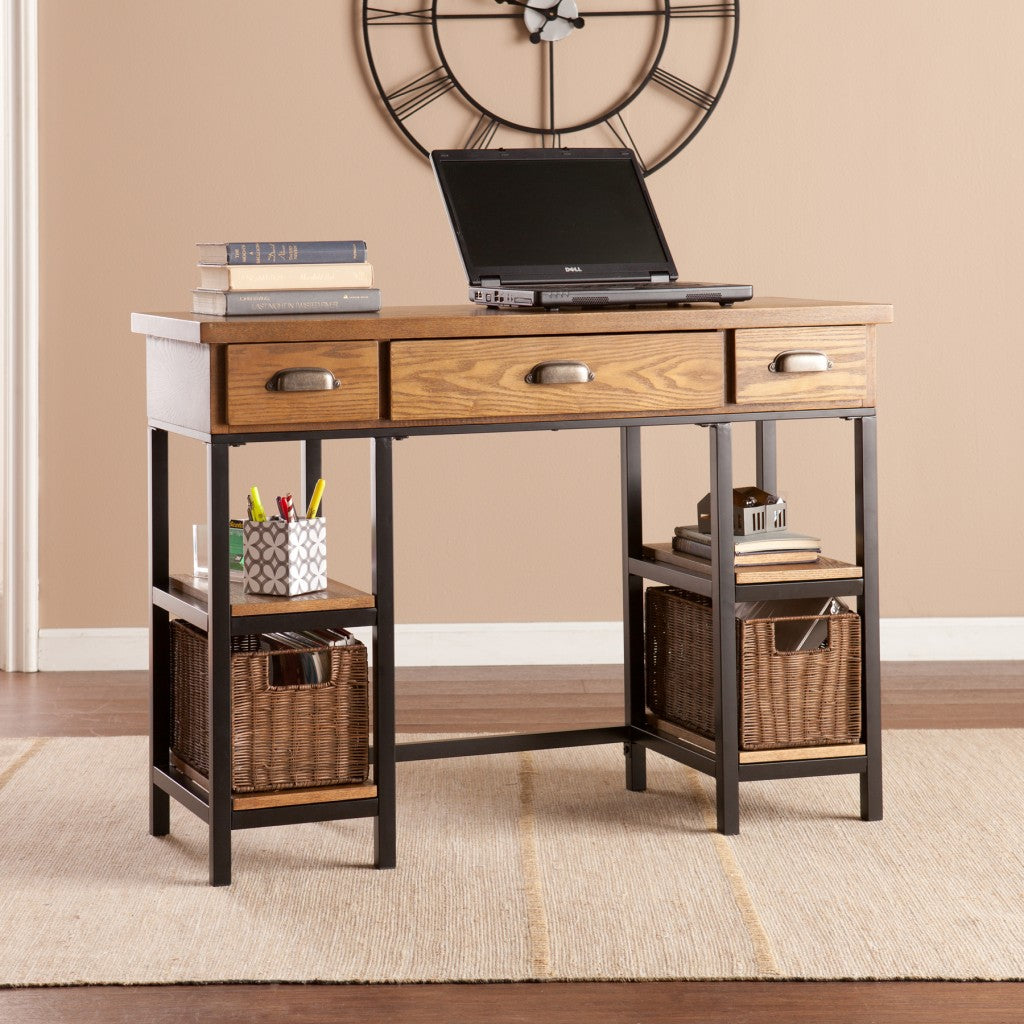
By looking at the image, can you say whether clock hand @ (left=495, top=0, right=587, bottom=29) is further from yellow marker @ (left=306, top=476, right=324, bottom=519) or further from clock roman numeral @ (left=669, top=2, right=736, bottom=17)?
yellow marker @ (left=306, top=476, right=324, bottom=519)

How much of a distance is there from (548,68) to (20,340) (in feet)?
4.61

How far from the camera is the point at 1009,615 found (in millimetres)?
3877

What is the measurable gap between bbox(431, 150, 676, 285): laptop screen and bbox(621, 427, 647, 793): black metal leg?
337mm

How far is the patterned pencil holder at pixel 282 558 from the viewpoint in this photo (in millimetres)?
2354

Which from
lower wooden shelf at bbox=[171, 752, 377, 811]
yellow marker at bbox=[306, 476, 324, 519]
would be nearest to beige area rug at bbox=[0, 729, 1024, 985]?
lower wooden shelf at bbox=[171, 752, 377, 811]

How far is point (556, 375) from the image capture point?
7.77 feet

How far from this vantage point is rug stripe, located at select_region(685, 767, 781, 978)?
6.59 feet

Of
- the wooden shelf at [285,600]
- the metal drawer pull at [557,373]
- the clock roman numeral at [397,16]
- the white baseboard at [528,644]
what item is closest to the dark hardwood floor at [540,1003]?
the wooden shelf at [285,600]

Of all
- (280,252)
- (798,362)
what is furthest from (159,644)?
(798,362)

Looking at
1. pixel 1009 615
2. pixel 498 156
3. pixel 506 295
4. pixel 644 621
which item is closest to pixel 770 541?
pixel 644 621

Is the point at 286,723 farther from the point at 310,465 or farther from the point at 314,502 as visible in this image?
the point at 310,465

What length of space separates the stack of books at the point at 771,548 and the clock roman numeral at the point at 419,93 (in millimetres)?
1505

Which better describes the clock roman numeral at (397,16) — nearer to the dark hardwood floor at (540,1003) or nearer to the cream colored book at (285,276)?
the cream colored book at (285,276)

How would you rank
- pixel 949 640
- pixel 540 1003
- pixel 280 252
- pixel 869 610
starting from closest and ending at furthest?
pixel 540 1003 → pixel 280 252 → pixel 869 610 → pixel 949 640
